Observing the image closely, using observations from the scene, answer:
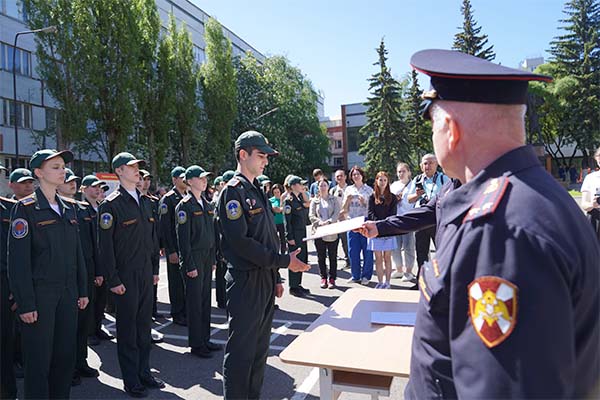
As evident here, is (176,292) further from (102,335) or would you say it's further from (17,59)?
(17,59)

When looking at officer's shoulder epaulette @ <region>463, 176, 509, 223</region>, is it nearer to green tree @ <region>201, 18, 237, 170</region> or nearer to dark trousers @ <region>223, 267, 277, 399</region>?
dark trousers @ <region>223, 267, 277, 399</region>

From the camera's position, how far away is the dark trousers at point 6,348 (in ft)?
12.7

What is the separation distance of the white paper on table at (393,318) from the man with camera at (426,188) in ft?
14.1

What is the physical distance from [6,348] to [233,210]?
8.71 ft

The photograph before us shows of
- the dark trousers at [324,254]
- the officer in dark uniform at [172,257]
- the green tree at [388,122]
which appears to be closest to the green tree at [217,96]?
the green tree at [388,122]

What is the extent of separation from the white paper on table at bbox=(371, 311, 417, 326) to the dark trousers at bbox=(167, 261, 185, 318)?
4491mm

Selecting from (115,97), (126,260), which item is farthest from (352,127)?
(126,260)

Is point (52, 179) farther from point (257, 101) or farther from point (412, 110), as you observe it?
point (412, 110)

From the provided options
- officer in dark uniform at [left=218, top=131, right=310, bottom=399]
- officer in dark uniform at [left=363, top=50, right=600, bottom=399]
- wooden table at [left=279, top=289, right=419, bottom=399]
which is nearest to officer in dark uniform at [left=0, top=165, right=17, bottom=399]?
officer in dark uniform at [left=218, top=131, right=310, bottom=399]

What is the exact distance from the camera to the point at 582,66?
42.3 meters

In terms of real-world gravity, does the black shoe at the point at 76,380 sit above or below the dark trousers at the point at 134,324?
below

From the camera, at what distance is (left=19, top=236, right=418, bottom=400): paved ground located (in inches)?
161

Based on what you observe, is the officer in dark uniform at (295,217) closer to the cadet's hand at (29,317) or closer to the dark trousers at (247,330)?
the dark trousers at (247,330)

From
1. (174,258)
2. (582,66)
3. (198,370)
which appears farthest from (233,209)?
(582,66)
